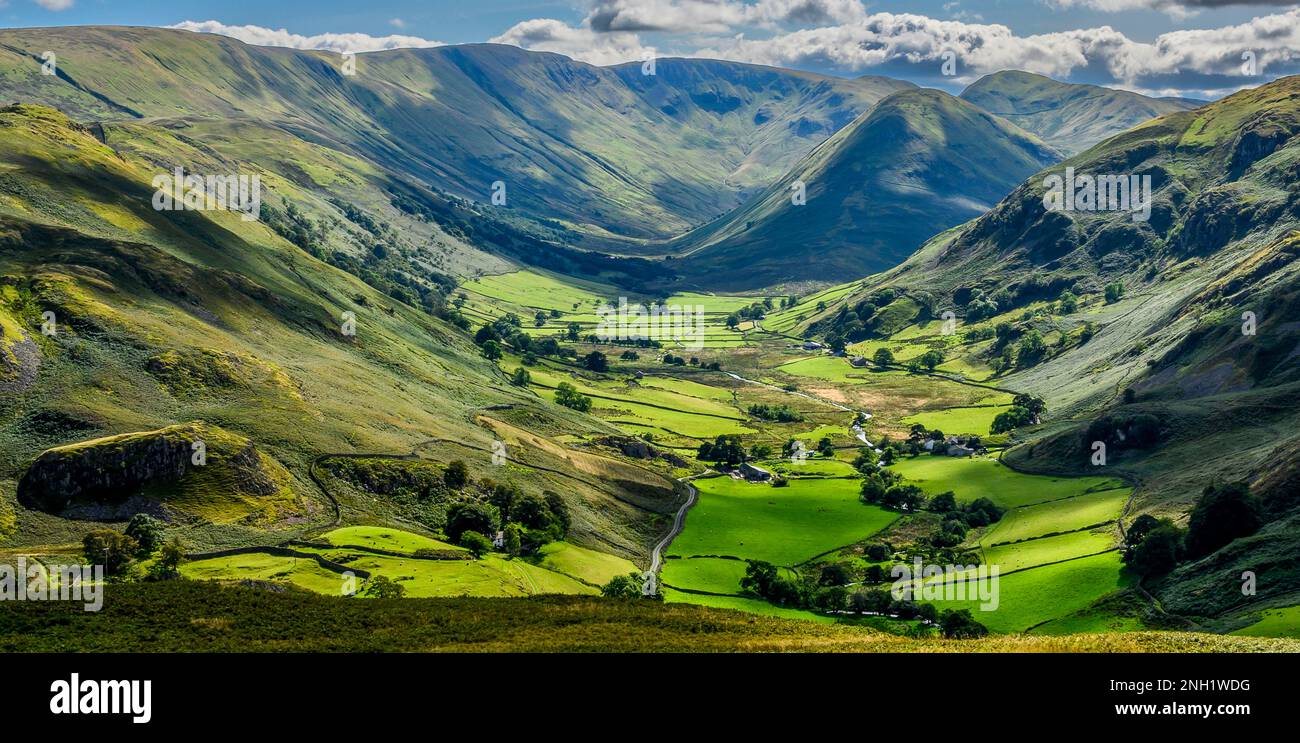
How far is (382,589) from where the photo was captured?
91.1 meters

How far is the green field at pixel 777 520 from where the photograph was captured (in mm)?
138250

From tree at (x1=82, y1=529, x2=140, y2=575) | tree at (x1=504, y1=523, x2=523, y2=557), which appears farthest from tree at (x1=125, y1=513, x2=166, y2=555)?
tree at (x1=504, y1=523, x2=523, y2=557)

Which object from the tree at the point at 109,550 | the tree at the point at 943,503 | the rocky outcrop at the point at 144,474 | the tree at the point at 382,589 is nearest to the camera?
the tree at the point at 109,550

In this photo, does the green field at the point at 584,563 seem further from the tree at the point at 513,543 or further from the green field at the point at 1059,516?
the green field at the point at 1059,516

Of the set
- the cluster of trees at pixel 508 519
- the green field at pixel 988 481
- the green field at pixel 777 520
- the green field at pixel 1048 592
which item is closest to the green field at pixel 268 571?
the cluster of trees at pixel 508 519

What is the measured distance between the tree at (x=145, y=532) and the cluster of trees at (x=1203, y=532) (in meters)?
105

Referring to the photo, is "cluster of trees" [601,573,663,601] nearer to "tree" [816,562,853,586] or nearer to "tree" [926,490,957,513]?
"tree" [816,562,853,586]

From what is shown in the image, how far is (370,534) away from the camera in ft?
358

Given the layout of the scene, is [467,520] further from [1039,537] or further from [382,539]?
[1039,537]

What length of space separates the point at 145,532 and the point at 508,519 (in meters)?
44.8

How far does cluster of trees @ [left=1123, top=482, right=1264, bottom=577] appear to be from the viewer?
102875mm

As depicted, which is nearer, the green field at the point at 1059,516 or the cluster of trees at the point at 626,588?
the cluster of trees at the point at 626,588

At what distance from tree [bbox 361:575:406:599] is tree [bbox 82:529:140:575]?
2255cm
